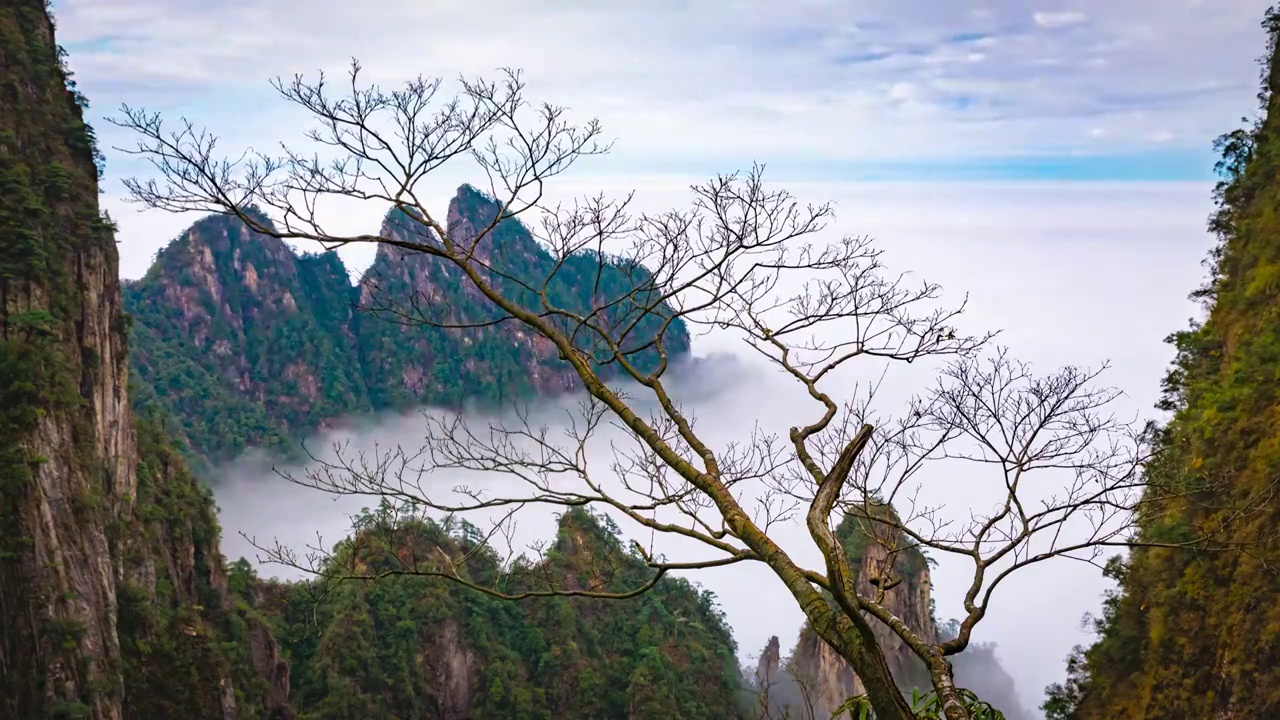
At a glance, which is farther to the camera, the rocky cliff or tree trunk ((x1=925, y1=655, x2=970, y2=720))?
the rocky cliff

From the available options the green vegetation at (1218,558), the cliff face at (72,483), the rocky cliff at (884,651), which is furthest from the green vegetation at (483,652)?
the green vegetation at (1218,558)

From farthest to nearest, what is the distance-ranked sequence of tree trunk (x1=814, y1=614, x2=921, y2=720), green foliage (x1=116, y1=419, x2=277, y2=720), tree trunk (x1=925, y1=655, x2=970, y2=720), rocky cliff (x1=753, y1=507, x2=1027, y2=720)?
rocky cliff (x1=753, y1=507, x2=1027, y2=720) → green foliage (x1=116, y1=419, x2=277, y2=720) → tree trunk (x1=925, y1=655, x2=970, y2=720) → tree trunk (x1=814, y1=614, x2=921, y2=720)

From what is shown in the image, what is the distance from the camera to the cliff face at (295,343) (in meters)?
72.5

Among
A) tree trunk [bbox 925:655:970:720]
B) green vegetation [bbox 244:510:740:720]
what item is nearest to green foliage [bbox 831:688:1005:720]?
tree trunk [bbox 925:655:970:720]

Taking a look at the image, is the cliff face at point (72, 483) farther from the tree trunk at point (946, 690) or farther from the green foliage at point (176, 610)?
the tree trunk at point (946, 690)

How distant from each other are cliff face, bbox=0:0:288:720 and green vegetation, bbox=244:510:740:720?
3834 millimetres

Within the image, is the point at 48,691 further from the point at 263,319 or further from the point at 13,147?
the point at 263,319

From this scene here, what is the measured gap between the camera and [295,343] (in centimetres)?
7994

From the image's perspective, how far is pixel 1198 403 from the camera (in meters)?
18.4

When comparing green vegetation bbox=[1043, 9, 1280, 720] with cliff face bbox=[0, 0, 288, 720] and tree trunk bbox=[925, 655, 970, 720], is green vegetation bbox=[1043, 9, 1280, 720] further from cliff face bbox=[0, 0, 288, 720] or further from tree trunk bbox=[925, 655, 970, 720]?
cliff face bbox=[0, 0, 288, 720]

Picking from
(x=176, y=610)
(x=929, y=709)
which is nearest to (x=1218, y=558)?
(x=929, y=709)

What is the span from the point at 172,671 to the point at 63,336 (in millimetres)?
10166

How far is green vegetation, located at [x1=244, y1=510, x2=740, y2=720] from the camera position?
36750 mm

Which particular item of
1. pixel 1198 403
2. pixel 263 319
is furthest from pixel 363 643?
pixel 263 319
